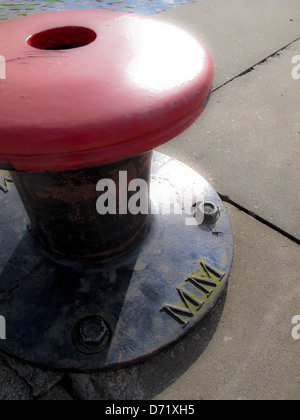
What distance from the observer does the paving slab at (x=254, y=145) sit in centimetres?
194

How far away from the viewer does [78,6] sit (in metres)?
4.25

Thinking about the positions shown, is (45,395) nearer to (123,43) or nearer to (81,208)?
(81,208)

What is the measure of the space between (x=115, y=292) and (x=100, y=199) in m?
0.44

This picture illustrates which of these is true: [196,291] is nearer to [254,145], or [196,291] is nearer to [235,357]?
[235,357]

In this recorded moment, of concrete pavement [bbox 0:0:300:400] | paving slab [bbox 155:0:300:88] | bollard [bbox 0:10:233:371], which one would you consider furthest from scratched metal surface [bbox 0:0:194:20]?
bollard [bbox 0:10:233:371]

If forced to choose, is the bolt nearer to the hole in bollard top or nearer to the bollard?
the bollard

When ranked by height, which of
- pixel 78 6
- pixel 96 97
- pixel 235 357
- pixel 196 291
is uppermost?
pixel 96 97

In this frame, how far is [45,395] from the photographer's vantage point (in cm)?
119

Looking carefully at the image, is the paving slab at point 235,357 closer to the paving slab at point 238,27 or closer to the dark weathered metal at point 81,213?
the dark weathered metal at point 81,213

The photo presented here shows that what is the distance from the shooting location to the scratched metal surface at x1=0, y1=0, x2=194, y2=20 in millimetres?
4146

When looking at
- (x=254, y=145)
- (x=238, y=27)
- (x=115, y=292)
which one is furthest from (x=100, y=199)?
(x=238, y=27)

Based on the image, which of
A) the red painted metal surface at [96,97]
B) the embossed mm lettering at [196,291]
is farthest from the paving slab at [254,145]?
the red painted metal surface at [96,97]
